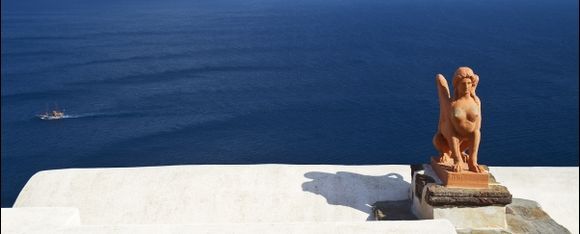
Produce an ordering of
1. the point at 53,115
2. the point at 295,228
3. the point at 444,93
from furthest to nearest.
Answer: the point at 53,115 < the point at 444,93 < the point at 295,228

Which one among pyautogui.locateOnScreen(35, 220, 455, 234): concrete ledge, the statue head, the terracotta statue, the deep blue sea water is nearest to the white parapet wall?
pyautogui.locateOnScreen(35, 220, 455, 234): concrete ledge

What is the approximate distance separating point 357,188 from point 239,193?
2999 mm

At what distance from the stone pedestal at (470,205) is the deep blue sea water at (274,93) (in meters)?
34.0

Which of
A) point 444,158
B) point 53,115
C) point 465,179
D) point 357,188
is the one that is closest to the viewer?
point 465,179

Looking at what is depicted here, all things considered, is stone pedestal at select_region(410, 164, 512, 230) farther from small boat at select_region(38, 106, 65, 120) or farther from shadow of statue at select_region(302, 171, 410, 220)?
small boat at select_region(38, 106, 65, 120)

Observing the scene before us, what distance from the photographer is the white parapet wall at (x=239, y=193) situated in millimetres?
12680

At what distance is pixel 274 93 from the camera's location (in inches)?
2559

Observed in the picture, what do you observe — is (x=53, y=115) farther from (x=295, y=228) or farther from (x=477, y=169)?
(x=477, y=169)

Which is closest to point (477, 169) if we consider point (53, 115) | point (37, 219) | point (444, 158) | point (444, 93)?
point (444, 158)

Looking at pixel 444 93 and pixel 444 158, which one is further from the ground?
pixel 444 93

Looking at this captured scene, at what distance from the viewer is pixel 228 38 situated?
10069cm

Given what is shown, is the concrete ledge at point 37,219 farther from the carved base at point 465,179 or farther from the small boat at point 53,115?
the small boat at point 53,115

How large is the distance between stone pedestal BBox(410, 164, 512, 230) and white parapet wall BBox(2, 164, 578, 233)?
195 cm

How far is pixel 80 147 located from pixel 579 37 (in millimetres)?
86462
